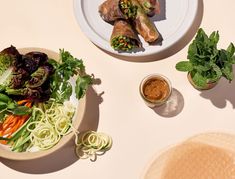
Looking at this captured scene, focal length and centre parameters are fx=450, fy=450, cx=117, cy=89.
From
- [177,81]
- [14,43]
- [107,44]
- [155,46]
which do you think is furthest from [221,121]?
[14,43]

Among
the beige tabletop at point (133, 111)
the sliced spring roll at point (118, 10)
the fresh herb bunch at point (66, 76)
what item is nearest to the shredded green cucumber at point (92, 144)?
the beige tabletop at point (133, 111)

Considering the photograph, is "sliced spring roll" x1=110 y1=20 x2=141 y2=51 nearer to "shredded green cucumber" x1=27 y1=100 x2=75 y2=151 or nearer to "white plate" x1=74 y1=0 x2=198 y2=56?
"white plate" x1=74 y1=0 x2=198 y2=56

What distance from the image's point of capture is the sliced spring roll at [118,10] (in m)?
1.45

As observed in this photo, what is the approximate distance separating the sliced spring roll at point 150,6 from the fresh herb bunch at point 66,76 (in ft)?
0.89

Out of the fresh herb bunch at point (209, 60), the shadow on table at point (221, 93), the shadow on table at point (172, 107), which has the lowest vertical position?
the shadow on table at point (221, 93)

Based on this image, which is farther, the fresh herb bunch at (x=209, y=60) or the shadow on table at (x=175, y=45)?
the shadow on table at (x=175, y=45)

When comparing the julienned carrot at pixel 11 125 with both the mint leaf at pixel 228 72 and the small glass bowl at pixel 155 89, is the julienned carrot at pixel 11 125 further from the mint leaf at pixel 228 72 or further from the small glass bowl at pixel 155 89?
the mint leaf at pixel 228 72

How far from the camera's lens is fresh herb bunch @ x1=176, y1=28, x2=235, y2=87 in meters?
1.30

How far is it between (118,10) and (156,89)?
0.28 metres

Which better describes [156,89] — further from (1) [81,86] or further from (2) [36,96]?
(2) [36,96]

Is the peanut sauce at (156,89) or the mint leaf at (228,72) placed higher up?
the peanut sauce at (156,89)

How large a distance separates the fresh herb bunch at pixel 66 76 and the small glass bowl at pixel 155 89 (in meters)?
0.17

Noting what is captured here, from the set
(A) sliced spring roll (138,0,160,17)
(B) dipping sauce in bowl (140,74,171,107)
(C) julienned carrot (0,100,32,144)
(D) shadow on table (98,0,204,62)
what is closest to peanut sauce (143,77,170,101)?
(B) dipping sauce in bowl (140,74,171,107)

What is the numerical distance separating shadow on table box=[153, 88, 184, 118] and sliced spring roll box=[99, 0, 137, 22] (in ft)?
0.96
